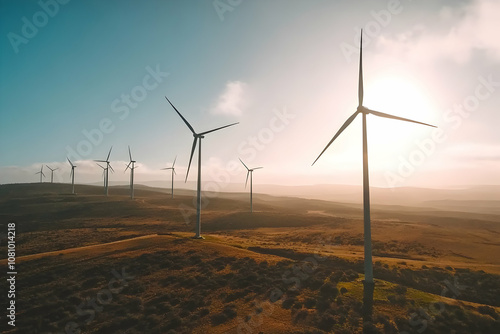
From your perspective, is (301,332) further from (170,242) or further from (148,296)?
(170,242)

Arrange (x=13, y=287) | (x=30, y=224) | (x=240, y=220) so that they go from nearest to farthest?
(x=13, y=287) → (x=30, y=224) → (x=240, y=220)

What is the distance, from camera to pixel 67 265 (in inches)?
1284

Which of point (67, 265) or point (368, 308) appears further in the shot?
point (67, 265)

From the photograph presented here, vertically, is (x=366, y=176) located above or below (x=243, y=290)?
above

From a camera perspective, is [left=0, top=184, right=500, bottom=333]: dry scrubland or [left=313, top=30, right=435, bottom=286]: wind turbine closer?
[left=0, top=184, right=500, bottom=333]: dry scrubland

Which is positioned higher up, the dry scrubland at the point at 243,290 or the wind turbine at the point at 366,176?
the wind turbine at the point at 366,176

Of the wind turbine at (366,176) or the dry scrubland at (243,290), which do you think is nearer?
the dry scrubland at (243,290)

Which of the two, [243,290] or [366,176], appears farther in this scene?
[366,176]

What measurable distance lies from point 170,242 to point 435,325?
37.2 metres

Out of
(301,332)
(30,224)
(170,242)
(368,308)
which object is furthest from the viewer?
(30,224)

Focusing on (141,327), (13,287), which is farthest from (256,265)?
(13,287)

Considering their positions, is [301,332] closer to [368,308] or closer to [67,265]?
[368,308]

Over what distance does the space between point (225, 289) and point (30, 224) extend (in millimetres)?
92342

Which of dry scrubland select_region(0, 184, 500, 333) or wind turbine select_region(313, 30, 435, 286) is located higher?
wind turbine select_region(313, 30, 435, 286)
